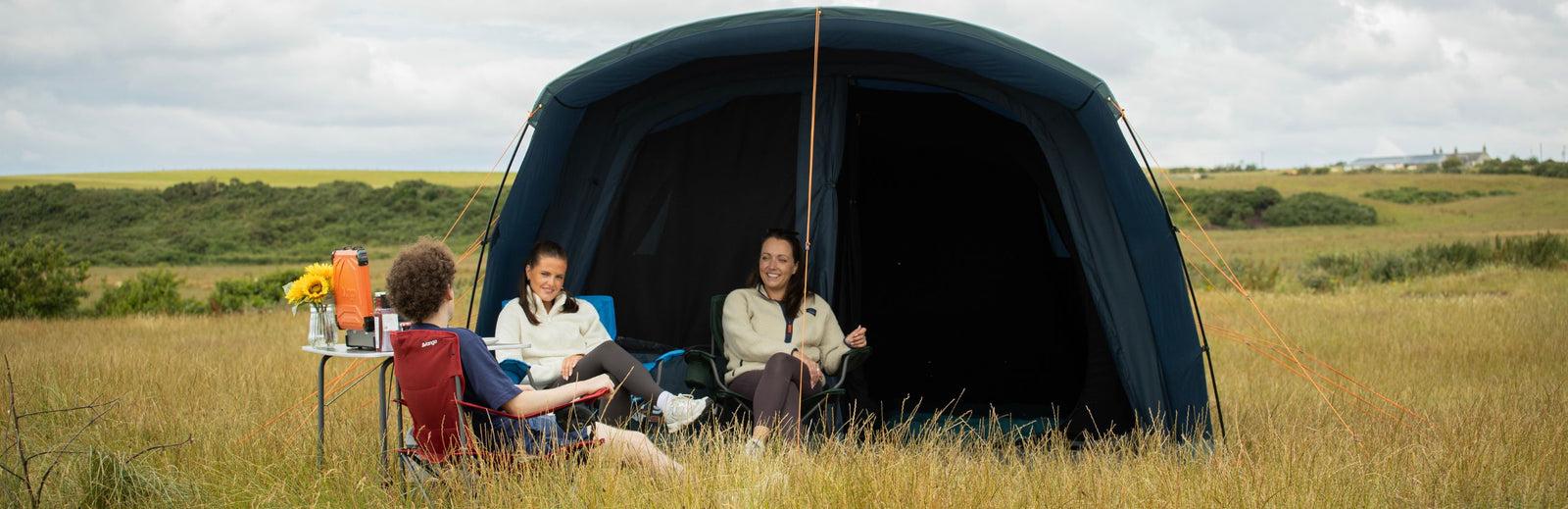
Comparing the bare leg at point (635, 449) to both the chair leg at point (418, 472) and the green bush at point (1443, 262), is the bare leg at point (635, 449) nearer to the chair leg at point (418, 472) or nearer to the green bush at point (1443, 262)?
the chair leg at point (418, 472)

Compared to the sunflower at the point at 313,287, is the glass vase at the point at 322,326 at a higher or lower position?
lower

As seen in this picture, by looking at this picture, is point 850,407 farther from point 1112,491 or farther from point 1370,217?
point 1370,217

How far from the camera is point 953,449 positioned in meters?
3.03

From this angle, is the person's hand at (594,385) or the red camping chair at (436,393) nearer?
the red camping chair at (436,393)

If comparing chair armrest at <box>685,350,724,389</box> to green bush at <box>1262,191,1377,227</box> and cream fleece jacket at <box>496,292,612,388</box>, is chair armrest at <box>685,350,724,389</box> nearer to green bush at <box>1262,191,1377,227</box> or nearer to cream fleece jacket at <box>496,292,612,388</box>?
cream fleece jacket at <box>496,292,612,388</box>

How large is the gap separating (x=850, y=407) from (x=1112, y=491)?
1.35 meters

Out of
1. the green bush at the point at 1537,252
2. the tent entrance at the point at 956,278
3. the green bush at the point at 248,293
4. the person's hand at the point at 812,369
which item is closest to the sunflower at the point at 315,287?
the person's hand at the point at 812,369

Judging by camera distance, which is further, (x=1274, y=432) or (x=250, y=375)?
(x=250, y=375)

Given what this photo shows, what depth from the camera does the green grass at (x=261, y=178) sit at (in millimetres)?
35531

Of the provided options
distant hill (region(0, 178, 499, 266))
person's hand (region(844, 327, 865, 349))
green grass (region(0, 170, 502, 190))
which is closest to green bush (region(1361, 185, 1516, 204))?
distant hill (region(0, 178, 499, 266))

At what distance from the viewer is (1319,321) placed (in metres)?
8.02

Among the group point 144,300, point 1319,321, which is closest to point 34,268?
point 144,300

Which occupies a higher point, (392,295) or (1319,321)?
(392,295)

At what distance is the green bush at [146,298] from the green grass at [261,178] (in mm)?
25382
